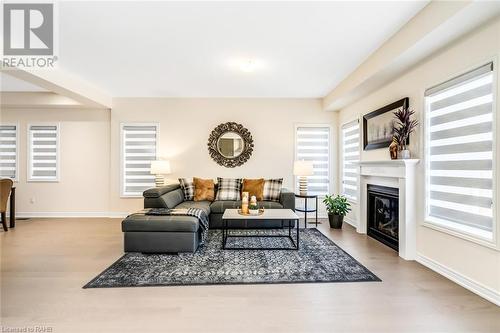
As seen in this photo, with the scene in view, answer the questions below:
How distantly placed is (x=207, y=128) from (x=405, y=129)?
152 inches

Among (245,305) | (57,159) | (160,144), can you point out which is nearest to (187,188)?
(160,144)

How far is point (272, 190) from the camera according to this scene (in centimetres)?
523

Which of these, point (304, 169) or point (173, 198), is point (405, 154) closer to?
point (304, 169)

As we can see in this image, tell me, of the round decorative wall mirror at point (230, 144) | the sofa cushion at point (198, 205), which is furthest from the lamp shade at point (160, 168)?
the round decorative wall mirror at point (230, 144)

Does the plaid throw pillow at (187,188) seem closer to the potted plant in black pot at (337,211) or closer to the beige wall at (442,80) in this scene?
the potted plant in black pot at (337,211)

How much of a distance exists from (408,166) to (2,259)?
200 inches

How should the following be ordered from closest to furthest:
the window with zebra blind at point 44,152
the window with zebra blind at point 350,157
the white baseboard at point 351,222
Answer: the white baseboard at point 351,222 → the window with zebra blind at point 350,157 → the window with zebra blind at point 44,152

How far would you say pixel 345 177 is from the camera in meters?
Answer: 5.68

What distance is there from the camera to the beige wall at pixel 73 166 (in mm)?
5898

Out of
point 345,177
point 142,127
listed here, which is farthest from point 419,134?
point 142,127

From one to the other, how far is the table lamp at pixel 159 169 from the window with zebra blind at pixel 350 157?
3644 millimetres

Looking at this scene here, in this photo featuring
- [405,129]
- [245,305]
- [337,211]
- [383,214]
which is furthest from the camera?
[337,211]

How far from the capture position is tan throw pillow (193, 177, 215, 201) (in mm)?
5238

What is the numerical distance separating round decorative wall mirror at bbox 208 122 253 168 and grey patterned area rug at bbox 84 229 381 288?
7.90ft
